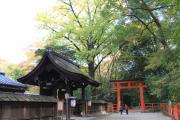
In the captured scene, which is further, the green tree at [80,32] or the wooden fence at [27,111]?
the green tree at [80,32]

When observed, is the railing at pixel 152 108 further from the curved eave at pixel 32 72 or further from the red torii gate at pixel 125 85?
the curved eave at pixel 32 72

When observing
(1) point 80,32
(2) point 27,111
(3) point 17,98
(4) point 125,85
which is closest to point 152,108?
(4) point 125,85

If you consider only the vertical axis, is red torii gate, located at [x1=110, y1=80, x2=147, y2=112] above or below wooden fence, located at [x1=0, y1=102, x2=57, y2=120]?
above

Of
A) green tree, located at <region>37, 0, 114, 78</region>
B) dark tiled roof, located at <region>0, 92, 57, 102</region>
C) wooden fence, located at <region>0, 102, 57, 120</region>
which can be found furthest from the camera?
green tree, located at <region>37, 0, 114, 78</region>

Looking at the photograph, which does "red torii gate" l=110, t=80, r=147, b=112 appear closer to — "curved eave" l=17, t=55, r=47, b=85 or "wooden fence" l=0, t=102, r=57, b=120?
"curved eave" l=17, t=55, r=47, b=85

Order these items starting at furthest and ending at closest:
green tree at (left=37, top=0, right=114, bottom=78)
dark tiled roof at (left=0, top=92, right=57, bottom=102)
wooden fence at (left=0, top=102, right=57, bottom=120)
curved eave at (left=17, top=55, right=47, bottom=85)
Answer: green tree at (left=37, top=0, right=114, bottom=78) < curved eave at (left=17, top=55, right=47, bottom=85) < wooden fence at (left=0, top=102, right=57, bottom=120) < dark tiled roof at (left=0, top=92, right=57, bottom=102)

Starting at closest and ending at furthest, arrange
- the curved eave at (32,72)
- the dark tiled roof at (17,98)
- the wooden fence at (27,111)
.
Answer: the dark tiled roof at (17,98)
the wooden fence at (27,111)
the curved eave at (32,72)

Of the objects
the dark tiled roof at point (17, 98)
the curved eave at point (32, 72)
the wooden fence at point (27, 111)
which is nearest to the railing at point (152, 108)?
the curved eave at point (32, 72)

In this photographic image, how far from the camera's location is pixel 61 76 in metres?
22.2

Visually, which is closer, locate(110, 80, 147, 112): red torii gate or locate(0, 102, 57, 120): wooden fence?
locate(0, 102, 57, 120): wooden fence

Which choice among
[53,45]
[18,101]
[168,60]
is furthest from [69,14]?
[18,101]

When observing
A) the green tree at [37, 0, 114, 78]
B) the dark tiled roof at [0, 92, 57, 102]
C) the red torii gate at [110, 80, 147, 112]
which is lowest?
the dark tiled roof at [0, 92, 57, 102]

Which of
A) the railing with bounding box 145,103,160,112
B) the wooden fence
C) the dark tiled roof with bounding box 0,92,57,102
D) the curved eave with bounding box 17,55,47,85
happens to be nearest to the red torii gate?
the railing with bounding box 145,103,160,112

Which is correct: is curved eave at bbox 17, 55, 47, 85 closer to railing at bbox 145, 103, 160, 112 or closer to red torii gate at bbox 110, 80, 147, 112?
red torii gate at bbox 110, 80, 147, 112
